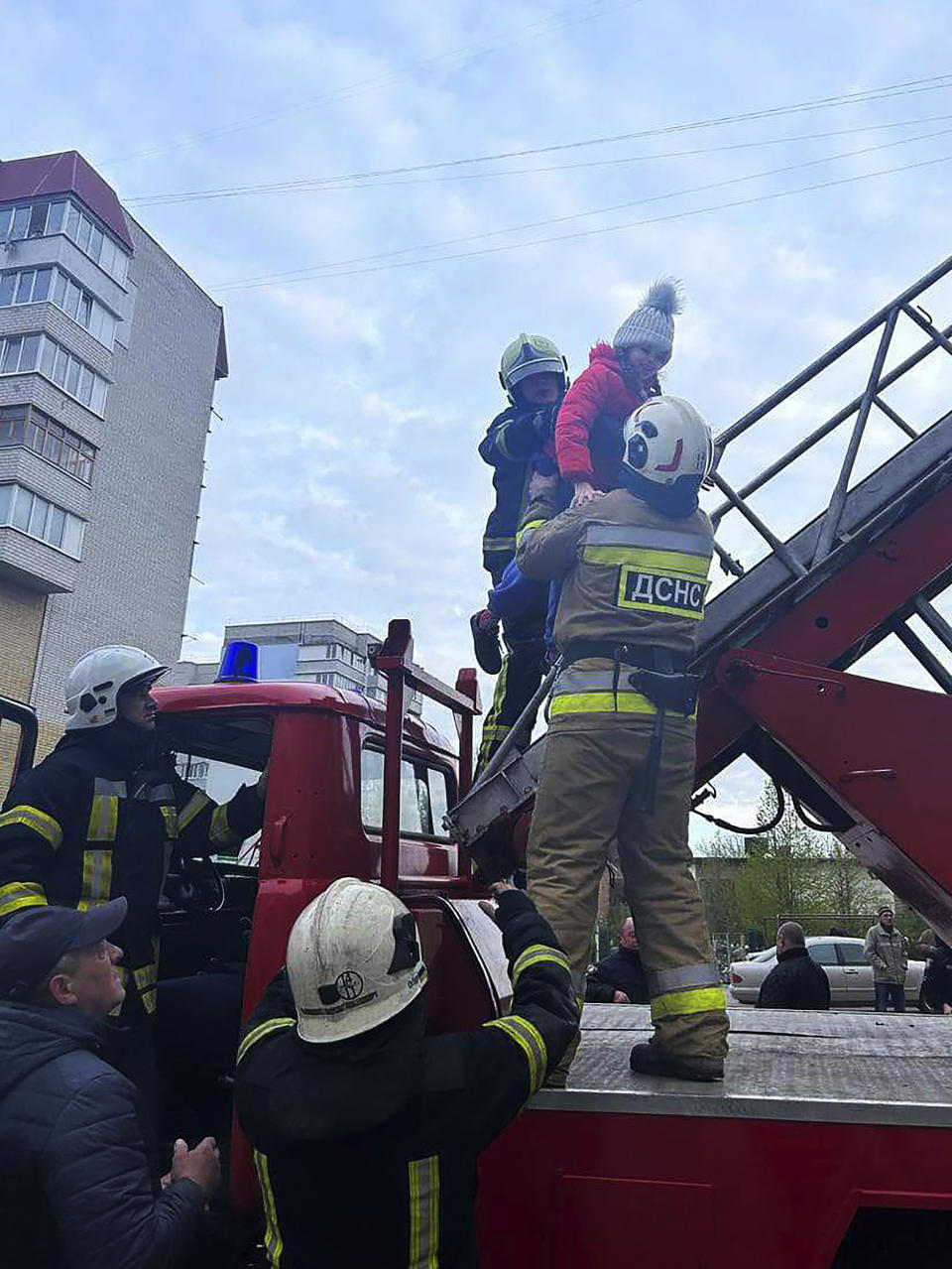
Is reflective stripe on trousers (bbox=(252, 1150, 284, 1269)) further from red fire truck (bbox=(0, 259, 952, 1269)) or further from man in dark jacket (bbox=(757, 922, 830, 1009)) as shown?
man in dark jacket (bbox=(757, 922, 830, 1009))

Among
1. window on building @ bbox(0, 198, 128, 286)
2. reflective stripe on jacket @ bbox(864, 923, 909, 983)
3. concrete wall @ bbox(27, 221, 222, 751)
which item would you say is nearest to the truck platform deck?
reflective stripe on jacket @ bbox(864, 923, 909, 983)

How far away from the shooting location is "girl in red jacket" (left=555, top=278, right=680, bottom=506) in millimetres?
3465

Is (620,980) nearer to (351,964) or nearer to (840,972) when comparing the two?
(351,964)

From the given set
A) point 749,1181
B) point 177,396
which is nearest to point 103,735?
point 749,1181

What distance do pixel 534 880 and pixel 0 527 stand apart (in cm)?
2540

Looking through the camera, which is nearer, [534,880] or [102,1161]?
[102,1161]

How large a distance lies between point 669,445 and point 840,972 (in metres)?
14.8

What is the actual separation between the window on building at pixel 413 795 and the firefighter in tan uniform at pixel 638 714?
553 millimetres

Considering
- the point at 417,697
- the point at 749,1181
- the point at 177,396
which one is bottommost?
the point at 749,1181

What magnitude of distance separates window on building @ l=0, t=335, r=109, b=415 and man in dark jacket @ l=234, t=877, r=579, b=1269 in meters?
28.5

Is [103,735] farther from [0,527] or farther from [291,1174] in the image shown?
[0,527]

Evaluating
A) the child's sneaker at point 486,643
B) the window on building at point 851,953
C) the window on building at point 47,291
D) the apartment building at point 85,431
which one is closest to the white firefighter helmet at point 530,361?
the child's sneaker at point 486,643

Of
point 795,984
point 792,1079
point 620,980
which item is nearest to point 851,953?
point 795,984

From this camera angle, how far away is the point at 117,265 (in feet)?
98.9
